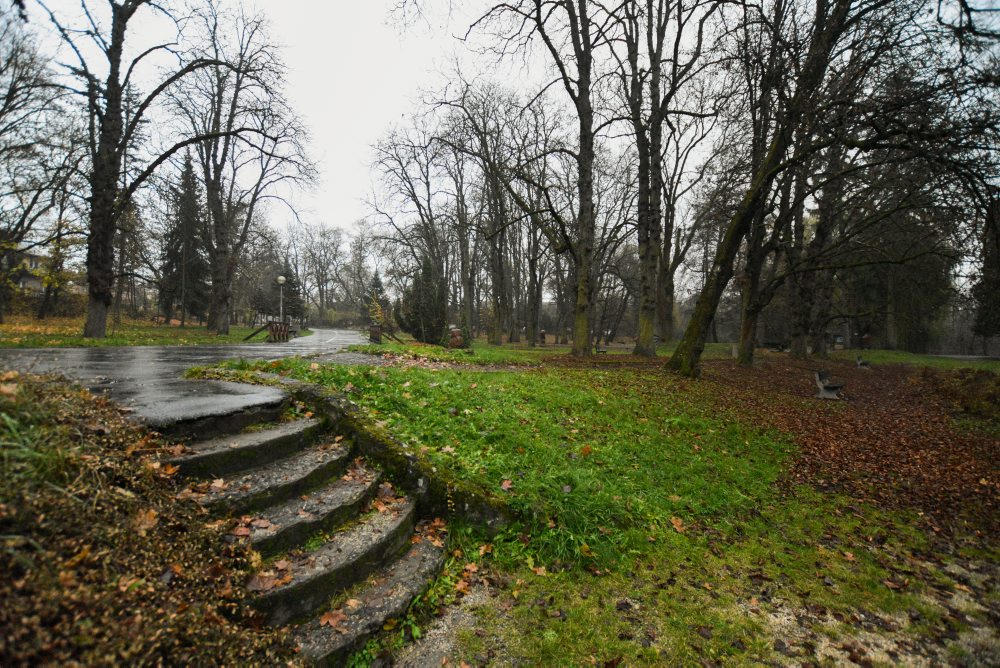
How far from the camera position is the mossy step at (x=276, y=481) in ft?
9.04

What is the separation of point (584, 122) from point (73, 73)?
42.2 ft

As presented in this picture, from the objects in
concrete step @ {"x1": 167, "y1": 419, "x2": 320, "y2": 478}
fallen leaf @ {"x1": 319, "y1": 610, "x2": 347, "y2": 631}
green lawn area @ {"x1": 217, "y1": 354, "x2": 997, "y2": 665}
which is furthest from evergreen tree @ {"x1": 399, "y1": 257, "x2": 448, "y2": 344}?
fallen leaf @ {"x1": 319, "y1": 610, "x2": 347, "y2": 631}

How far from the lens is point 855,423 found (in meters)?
8.35

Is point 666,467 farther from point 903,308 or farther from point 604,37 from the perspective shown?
point 903,308

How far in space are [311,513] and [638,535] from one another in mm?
2872

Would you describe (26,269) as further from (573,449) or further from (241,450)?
(573,449)

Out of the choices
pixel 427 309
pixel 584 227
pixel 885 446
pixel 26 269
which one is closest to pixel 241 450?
pixel 885 446

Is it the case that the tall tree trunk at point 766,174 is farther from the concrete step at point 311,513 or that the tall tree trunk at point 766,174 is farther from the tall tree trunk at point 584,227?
the concrete step at point 311,513

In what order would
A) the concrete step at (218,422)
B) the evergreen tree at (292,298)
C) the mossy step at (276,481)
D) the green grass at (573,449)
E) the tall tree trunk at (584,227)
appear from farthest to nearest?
the evergreen tree at (292,298) < the tall tree trunk at (584,227) < the green grass at (573,449) < the concrete step at (218,422) < the mossy step at (276,481)

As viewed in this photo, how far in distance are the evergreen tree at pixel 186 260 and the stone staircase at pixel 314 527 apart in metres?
27.4

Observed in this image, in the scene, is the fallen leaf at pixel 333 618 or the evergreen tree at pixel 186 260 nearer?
the fallen leaf at pixel 333 618

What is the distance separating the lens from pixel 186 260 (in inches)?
1097

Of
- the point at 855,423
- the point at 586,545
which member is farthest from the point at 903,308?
the point at 586,545


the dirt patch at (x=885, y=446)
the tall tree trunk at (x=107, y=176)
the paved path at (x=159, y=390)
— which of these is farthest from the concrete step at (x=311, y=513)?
the tall tree trunk at (x=107, y=176)
